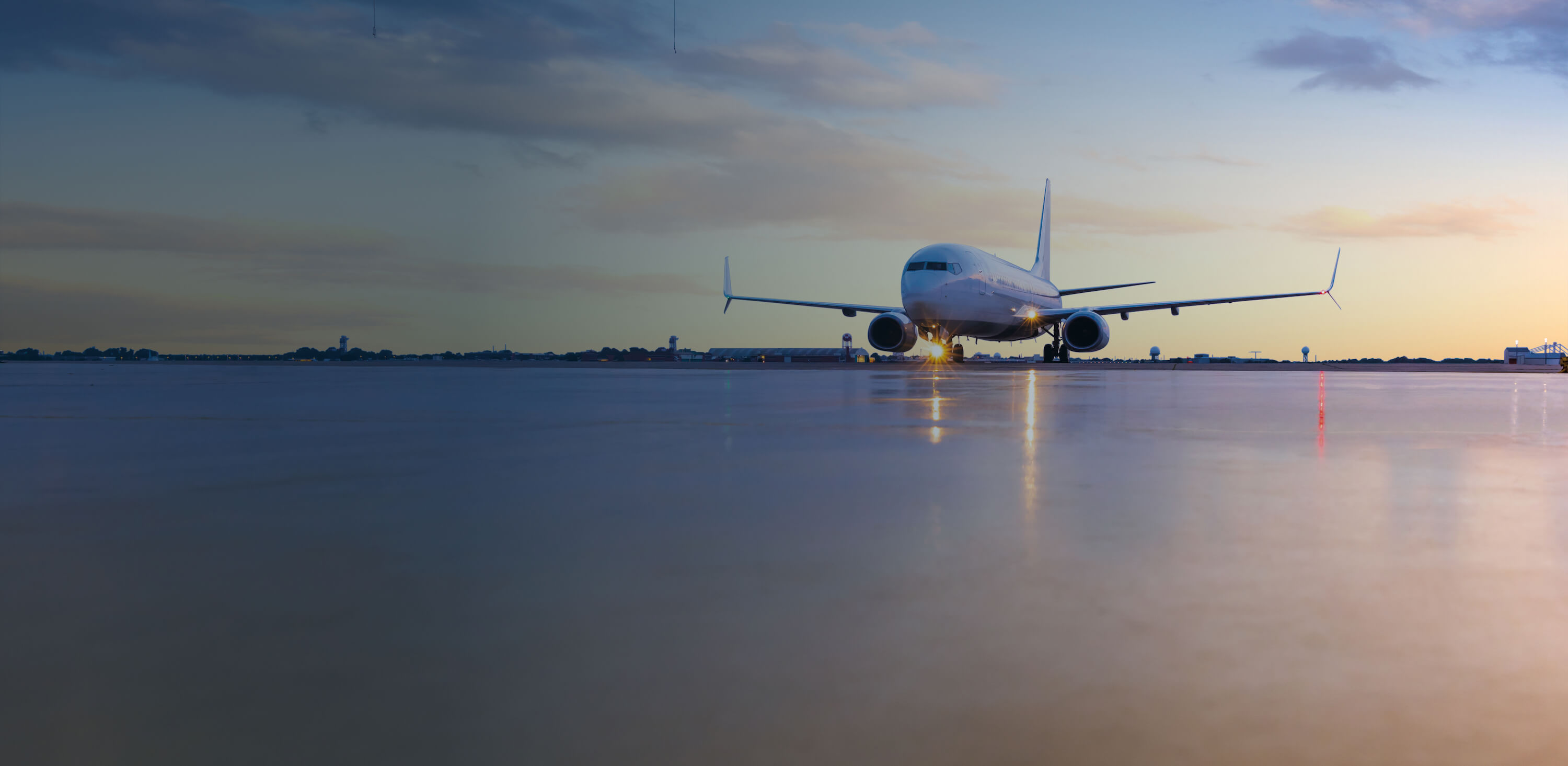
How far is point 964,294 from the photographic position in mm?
34812

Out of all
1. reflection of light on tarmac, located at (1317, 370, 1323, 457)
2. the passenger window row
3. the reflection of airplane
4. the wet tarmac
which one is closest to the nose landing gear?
the reflection of airplane

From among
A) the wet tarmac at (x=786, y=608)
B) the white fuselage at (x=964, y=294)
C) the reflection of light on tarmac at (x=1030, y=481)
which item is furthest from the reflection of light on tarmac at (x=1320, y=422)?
the white fuselage at (x=964, y=294)

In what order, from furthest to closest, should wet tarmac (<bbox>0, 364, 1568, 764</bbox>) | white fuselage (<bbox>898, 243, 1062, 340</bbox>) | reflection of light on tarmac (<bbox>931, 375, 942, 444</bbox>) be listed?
white fuselage (<bbox>898, 243, 1062, 340</bbox>) < reflection of light on tarmac (<bbox>931, 375, 942, 444</bbox>) < wet tarmac (<bbox>0, 364, 1568, 764</bbox>)

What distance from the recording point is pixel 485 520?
15.1 feet

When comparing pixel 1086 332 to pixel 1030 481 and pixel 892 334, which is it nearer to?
pixel 892 334

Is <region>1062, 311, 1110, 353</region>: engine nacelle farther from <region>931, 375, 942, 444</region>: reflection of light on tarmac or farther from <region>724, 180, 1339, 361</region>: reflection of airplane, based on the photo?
<region>931, 375, 942, 444</region>: reflection of light on tarmac

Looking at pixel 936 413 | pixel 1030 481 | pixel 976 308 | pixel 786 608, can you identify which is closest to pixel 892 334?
pixel 976 308

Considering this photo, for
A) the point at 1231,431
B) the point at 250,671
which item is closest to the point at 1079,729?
the point at 250,671

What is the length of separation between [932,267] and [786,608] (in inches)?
1260

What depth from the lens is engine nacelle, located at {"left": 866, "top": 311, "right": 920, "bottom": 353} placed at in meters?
38.4

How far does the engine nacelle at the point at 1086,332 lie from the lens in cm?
3884

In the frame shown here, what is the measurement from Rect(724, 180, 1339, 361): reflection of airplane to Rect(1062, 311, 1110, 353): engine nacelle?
0.10 feet

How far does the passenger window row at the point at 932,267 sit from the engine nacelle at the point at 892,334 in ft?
13.5

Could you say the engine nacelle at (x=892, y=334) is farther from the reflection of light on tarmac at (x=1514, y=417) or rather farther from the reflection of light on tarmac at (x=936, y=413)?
the reflection of light on tarmac at (x=1514, y=417)
